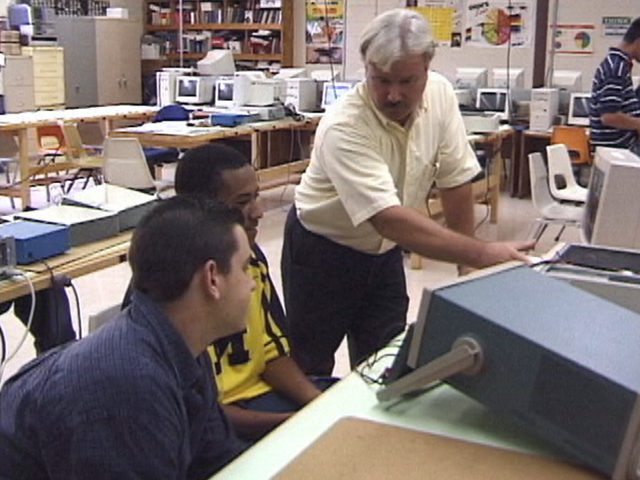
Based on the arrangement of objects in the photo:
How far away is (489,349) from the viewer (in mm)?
1284

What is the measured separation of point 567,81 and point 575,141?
3.93ft

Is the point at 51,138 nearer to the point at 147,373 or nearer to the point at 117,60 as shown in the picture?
the point at 117,60

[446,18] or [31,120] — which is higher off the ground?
[446,18]

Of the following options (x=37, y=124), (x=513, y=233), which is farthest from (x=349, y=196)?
(x=37, y=124)

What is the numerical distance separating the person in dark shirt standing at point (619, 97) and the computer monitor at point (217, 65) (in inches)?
159

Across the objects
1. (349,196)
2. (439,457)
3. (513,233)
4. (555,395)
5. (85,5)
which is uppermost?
(85,5)

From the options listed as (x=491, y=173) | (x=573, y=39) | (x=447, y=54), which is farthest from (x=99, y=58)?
(x=491, y=173)

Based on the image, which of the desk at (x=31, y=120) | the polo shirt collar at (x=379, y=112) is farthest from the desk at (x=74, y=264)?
the desk at (x=31, y=120)

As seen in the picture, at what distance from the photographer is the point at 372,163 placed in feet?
6.91

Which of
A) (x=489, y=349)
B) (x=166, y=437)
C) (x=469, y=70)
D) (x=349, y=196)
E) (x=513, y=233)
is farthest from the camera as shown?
(x=469, y=70)

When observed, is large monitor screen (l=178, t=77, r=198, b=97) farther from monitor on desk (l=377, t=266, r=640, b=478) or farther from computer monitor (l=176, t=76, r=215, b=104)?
monitor on desk (l=377, t=266, r=640, b=478)

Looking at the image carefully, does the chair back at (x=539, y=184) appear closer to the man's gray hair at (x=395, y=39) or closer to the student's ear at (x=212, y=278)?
the man's gray hair at (x=395, y=39)

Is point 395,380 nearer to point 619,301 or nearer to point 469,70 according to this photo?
point 619,301

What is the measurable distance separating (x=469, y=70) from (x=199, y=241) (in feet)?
22.4
